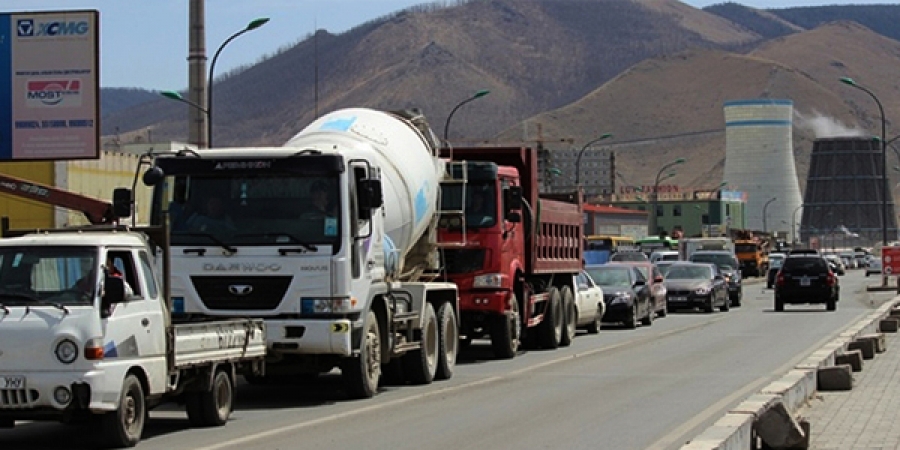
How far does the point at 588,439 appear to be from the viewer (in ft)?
50.8

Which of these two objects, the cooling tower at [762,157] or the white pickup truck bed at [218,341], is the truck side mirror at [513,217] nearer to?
the white pickup truck bed at [218,341]

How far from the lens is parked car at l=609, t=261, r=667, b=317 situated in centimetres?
4253

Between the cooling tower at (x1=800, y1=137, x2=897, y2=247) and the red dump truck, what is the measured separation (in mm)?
155397

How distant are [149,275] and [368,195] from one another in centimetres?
444

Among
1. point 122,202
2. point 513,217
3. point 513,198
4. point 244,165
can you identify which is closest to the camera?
point 122,202

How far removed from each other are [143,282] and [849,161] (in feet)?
575

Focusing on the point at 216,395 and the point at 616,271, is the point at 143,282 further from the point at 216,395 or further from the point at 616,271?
the point at 616,271

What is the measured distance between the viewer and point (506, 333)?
89.7 feet

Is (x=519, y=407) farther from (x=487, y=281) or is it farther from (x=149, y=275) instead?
(x=487, y=281)

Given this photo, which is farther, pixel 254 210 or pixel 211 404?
pixel 254 210

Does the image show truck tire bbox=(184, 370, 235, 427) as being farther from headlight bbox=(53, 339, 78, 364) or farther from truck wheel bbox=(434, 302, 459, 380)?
truck wheel bbox=(434, 302, 459, 380)

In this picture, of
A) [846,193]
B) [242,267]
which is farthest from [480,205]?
[846,193]

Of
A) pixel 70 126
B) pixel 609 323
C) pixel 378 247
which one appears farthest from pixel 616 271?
pixel 378 247

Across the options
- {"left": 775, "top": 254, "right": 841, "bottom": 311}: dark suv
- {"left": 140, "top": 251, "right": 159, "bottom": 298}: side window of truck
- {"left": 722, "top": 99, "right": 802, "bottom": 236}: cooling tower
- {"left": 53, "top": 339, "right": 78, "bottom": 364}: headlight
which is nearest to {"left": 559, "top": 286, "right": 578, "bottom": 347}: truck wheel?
{"left": 140, "top": 251, "right": 159, "bottom": 298}: side window of truck
